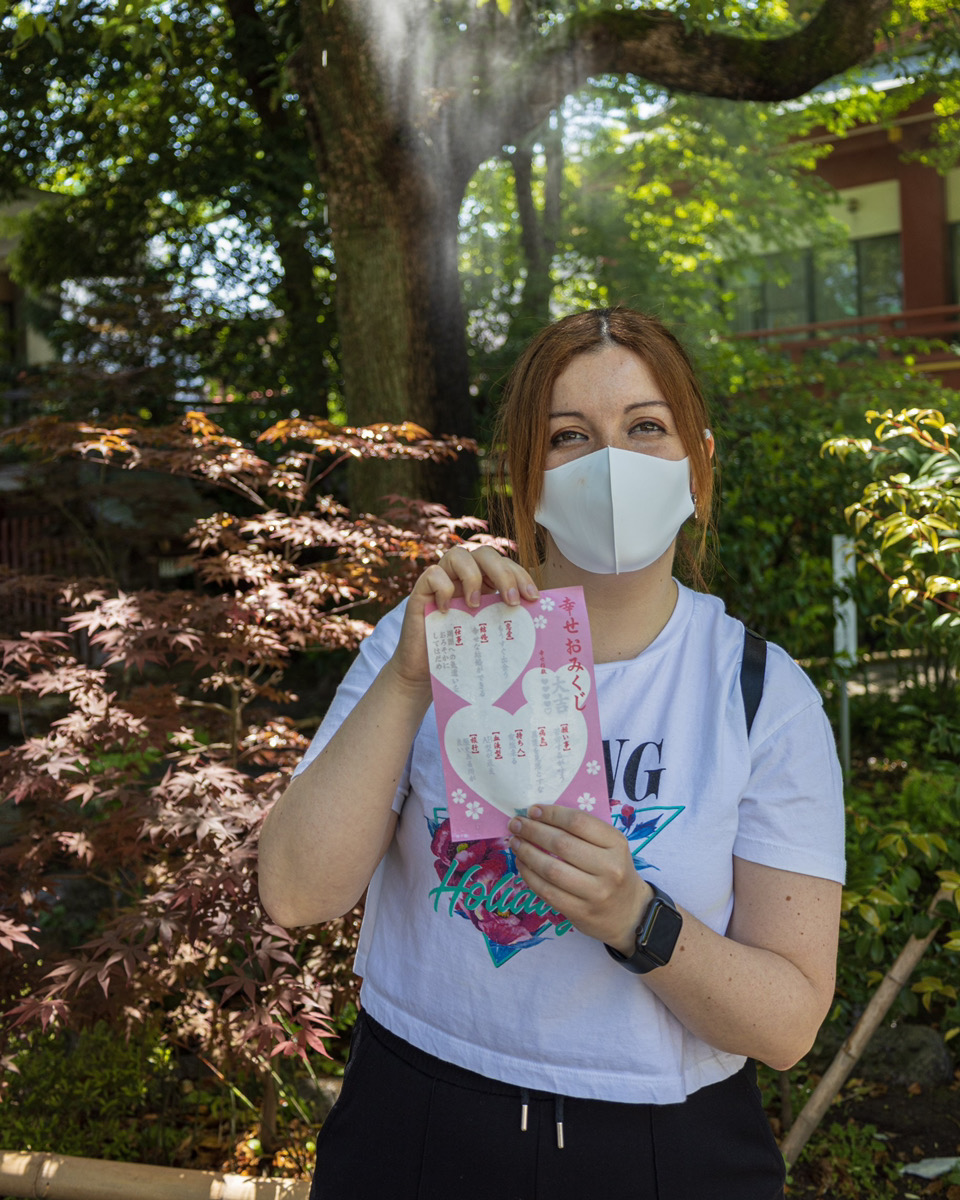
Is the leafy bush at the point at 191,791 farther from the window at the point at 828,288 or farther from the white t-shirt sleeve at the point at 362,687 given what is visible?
the window at the point at 828,288

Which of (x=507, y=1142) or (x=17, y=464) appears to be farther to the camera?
(x=17, y=464)

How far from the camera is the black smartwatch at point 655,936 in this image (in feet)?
4.25

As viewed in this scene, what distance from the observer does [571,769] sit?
1.34 metres

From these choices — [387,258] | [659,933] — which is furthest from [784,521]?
[659,933]

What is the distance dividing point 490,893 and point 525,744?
0.79ft

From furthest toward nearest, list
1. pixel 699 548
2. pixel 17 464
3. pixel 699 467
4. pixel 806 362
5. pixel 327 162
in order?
pixel 17 464
pixel 806 362
pixel 327 162
pixel 699 548
pixel 699 467

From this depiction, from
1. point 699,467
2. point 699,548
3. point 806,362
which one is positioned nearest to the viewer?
point 699,467

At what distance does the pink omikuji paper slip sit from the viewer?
4.39 feet

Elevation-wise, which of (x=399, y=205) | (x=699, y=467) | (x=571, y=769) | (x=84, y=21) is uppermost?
(x=84, y=21)

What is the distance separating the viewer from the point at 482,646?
1.38 metres

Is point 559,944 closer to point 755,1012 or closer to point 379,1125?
point 755,1012

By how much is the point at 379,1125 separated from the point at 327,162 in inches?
207

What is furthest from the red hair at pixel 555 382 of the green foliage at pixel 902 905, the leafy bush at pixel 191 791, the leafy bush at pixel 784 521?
the leafy bush at pixel 784 521

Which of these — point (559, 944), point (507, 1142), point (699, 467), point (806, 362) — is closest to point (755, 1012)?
point (559, 944)
